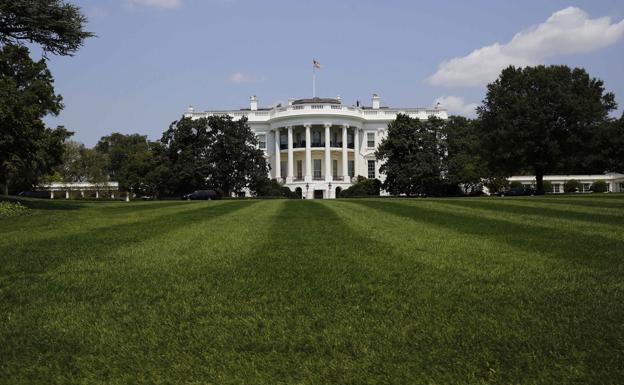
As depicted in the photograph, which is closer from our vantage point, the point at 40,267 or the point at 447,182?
the point at 40,267

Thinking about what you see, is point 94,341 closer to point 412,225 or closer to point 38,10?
point 412,225

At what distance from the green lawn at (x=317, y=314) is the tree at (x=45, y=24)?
16441mm

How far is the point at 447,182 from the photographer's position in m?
55.9

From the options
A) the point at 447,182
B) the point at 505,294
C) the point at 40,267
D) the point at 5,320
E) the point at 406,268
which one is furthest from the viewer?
the point at 447,182

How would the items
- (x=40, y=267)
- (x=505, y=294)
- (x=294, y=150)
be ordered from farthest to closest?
1. (x=294, y=150)
2. (x=40, y=267)
3. (x=505, y=294)

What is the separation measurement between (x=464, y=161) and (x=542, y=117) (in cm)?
1124

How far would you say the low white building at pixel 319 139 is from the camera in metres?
74.7

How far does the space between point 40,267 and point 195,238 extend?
367 cm

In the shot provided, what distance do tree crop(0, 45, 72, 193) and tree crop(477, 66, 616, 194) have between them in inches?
1424

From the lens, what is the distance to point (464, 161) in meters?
55.9

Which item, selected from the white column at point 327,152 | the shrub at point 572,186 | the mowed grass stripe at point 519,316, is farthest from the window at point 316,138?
the mowed grass stripe at point 519,316

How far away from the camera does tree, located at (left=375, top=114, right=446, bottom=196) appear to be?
54.6m

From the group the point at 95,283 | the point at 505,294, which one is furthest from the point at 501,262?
the point at 95,283

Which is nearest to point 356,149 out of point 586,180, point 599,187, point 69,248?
point 599,187
